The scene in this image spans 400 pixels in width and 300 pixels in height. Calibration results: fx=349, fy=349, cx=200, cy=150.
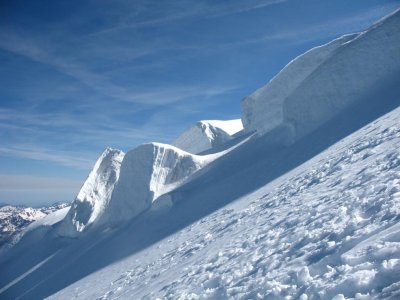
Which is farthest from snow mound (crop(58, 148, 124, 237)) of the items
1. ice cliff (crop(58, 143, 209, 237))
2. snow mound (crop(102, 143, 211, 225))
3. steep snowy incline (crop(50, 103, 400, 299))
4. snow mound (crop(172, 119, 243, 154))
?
steep snowy incline (crop(50, 103, 400, 299))

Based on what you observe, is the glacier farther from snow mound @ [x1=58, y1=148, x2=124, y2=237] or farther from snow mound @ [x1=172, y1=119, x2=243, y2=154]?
snow mound @ [x1=172, y1=119, x2=243, y2=154]

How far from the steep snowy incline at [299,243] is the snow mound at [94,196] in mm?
11750

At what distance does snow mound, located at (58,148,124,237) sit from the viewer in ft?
91.6

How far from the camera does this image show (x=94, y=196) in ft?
96.8

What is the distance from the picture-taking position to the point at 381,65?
17359mm

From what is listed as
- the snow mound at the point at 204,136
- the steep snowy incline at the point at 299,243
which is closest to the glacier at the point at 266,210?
the steep snowy incline at the point at 299,243

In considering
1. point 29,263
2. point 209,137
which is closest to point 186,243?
point 29,263

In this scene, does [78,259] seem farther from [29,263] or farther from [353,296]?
[353,296]

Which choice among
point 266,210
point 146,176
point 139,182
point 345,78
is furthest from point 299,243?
point 139,182

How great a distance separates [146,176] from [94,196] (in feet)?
25.7

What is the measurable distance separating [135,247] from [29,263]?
571 inches

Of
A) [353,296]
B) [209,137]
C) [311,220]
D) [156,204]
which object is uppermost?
[209,137]

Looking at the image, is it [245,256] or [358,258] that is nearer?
[358,258]

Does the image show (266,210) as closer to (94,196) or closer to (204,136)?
(94,196)
